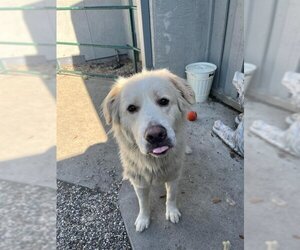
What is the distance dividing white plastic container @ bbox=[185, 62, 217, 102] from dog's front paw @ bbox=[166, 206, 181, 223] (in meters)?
1.86

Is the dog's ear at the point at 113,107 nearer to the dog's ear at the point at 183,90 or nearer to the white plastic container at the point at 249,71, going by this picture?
the dog's ear at the point at 183,90

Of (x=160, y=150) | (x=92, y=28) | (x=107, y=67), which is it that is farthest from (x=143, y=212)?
(x=92, y=28)

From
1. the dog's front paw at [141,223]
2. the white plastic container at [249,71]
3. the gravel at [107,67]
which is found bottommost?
the dog's front paw at [141,223]

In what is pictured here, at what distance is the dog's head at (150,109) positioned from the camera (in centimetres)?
148

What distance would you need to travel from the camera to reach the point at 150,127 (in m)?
1.45

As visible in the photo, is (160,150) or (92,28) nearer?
(160,150)

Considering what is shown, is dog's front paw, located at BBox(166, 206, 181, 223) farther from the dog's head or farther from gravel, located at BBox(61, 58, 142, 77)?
gravel, located at BBox(61, 58, 142, 77)

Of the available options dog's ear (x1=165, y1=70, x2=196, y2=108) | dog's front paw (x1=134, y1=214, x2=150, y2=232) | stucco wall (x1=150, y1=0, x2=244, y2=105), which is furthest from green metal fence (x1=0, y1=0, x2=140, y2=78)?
dog's front paw (x1=134, y1=214, x2=150, y2=232)

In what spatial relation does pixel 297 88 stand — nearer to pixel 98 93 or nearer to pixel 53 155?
pixel 53 155

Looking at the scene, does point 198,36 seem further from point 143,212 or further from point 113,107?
point 143,212

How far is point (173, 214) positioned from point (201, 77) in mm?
1921

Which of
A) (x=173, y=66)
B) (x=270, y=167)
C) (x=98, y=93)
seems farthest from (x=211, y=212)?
(x=98, y=93)

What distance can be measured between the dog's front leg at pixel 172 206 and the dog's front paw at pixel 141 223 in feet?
0.59

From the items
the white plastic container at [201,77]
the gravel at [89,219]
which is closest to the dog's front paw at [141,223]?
the gravel at [89,219]
